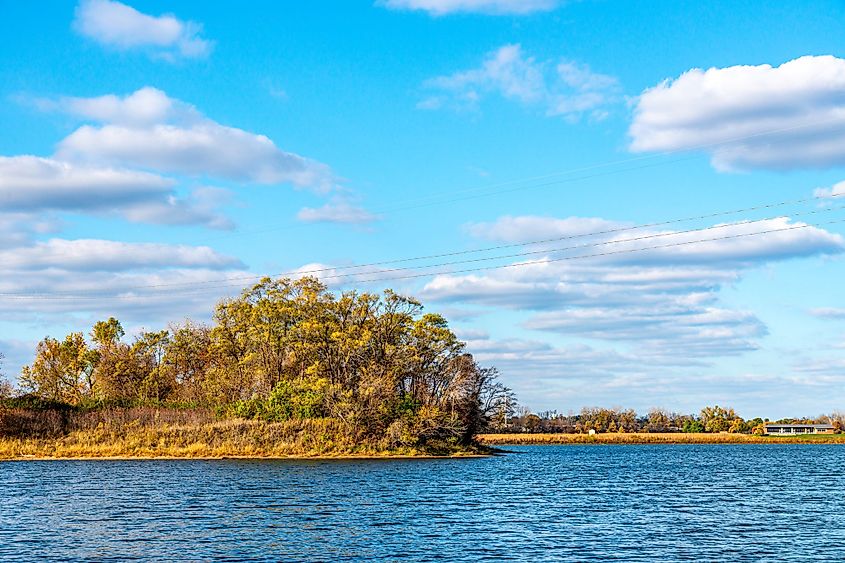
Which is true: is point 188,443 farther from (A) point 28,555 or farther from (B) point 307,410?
(A) point 28,555

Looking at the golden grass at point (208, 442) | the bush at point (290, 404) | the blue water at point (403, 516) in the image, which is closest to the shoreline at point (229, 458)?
the golden grass at point (208, 442)

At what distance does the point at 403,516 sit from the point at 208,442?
2220 inches

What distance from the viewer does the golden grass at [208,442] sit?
9269 cm

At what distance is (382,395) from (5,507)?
A: 53924 millimetres

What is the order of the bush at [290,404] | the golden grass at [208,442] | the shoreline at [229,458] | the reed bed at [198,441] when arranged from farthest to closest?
the bush at [290,404] → the reed bed at [198,441] → the golden grass at [208,442] → the shoreline at [229,458]

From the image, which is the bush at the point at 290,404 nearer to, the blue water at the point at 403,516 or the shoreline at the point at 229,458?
the shoreline at the point at 229,458

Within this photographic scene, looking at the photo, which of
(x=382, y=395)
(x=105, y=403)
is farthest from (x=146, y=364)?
(x=382, y=395)

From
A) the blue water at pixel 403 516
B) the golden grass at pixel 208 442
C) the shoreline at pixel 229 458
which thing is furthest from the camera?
the golden grass at pixel 208 442

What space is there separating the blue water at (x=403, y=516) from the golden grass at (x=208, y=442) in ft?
56.0

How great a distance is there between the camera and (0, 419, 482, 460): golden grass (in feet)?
304

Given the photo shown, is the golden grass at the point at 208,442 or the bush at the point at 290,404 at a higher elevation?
the bush at the point at 290,404

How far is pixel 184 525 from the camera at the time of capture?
39.3 meters

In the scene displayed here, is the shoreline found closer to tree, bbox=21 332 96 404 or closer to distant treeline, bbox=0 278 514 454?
distant treeline, bbox=0 278 514 454

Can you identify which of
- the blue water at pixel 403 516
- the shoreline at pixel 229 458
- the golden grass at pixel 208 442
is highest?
the golden grass at pixel 208 442
